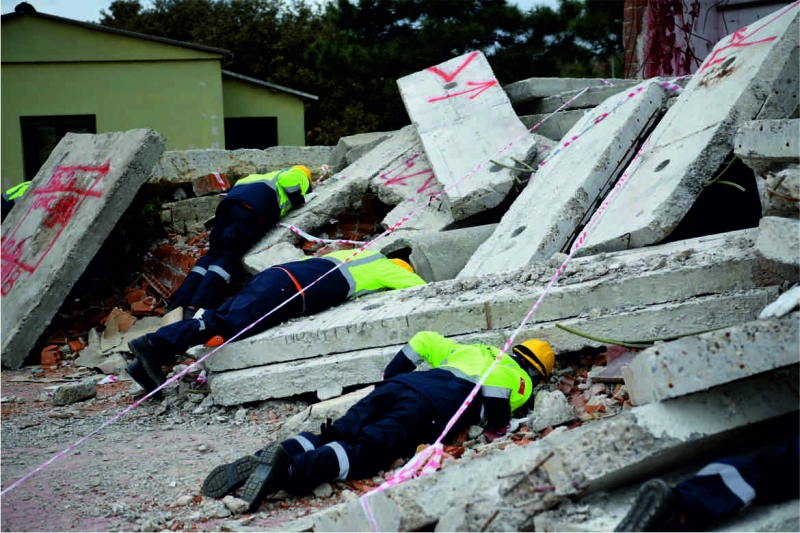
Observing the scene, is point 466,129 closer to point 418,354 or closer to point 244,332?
point 244,332

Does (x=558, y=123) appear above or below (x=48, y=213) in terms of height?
above

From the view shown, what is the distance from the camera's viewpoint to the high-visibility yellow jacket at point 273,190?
7516 millimetres

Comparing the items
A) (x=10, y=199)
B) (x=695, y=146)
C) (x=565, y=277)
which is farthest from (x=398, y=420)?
(x=10, y=199)

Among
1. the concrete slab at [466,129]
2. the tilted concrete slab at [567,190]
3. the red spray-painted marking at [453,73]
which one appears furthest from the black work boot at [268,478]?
the red spray-painted marking at [453,73]

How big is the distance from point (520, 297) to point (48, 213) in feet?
16.0

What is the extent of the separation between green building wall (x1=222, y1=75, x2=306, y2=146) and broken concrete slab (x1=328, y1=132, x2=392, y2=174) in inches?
303

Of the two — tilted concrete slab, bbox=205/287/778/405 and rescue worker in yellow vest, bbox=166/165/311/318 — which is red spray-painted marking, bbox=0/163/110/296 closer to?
rescue worker in yellow vest, bbox=166/165/311/318

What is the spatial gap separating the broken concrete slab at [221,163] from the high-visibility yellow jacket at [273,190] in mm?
1287

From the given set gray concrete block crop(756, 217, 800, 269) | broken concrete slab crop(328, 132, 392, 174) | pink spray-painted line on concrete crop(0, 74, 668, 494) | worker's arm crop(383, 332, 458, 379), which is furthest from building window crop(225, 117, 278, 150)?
gray concrete block crop(756, 217, 800, 269)

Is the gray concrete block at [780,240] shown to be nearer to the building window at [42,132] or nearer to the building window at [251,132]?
the building window at [42,132]

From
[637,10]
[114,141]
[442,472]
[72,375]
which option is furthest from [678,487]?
[637,10]

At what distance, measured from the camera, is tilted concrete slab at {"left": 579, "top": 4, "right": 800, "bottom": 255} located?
532 centimetres

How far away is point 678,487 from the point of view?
301 centimetres

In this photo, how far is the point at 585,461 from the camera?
10.4ft
